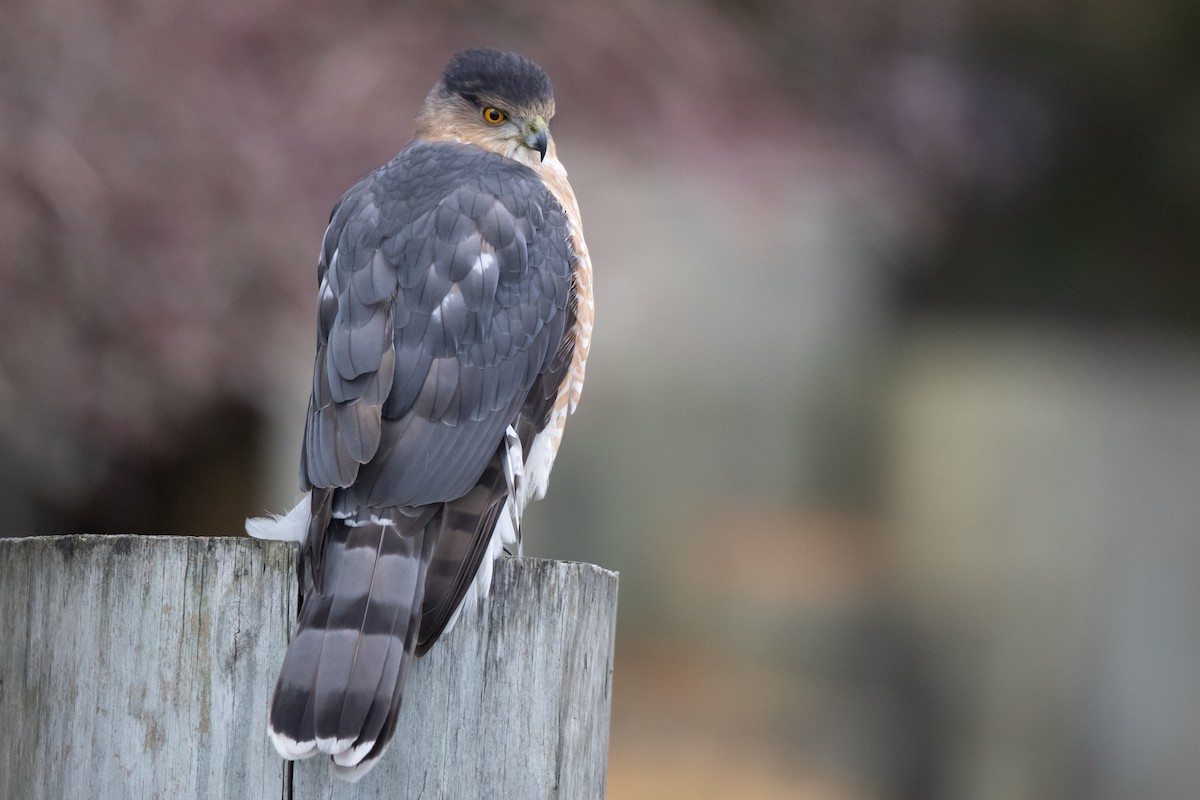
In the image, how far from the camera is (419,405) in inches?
103

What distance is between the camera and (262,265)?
183 inches

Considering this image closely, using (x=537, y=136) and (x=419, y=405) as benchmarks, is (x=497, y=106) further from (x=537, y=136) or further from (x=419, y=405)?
(x=419, y=405)

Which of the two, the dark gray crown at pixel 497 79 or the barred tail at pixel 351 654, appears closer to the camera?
the barred tail at pixel 351 654

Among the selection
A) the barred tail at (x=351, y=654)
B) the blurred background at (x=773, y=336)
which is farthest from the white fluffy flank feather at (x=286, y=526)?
the blurred background at (x=773, y=336)

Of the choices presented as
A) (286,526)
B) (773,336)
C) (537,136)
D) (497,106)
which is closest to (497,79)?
(497,106)

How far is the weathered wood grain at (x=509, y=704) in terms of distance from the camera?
2.08 meters

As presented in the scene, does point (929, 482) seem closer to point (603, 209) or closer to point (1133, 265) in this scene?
point (1133, 265)

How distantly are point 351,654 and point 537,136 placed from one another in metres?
1.86

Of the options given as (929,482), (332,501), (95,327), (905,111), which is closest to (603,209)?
(905,111)

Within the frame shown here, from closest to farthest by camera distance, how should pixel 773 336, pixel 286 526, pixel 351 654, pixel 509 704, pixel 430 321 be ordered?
pixel 351 654, pixel 509 704, pixel 286 526, pixel 430 321, pixel 773 336

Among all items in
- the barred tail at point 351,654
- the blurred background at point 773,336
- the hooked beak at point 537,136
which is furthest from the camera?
the blurred background at point 773,336

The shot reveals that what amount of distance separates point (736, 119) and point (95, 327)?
7.90ft

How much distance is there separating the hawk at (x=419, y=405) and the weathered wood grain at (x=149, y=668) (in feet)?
0.29

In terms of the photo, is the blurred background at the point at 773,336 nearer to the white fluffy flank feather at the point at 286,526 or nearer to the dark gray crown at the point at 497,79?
the dark gray crown at the point at 497,79
